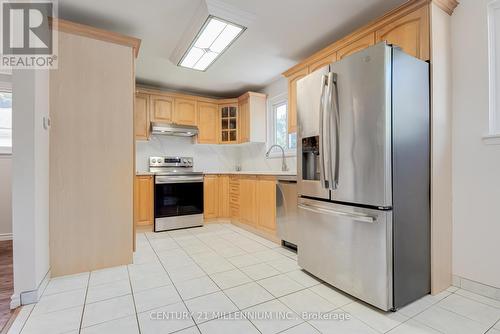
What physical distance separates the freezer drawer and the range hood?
9.32ft

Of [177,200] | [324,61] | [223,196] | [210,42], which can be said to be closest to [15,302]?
[177,200]

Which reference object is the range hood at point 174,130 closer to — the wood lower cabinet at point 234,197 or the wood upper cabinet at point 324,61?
the wood lower cabinet at point 234,197

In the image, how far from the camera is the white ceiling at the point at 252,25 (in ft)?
7.04

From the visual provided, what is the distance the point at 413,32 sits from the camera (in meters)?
1.87

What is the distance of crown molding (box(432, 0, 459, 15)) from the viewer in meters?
1.81

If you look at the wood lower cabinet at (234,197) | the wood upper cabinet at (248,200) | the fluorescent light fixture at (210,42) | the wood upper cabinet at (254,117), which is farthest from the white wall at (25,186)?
the wood upper cabinet at (254,117)

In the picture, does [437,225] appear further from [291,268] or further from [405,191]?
[291,268]

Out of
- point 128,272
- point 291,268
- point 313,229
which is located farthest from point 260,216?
point 128,272

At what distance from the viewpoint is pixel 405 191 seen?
164cm

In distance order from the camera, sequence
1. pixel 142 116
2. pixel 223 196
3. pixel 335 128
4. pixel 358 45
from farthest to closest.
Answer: pixel 223 196 → pixel 142 116 → pixel 358 45 → pixel 335 128

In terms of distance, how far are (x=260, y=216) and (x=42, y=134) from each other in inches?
97.9

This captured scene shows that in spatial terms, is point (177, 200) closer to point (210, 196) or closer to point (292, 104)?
point (210, 196)

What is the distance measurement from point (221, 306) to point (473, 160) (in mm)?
2172

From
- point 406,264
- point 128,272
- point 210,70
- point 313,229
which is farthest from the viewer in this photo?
point 210,70
